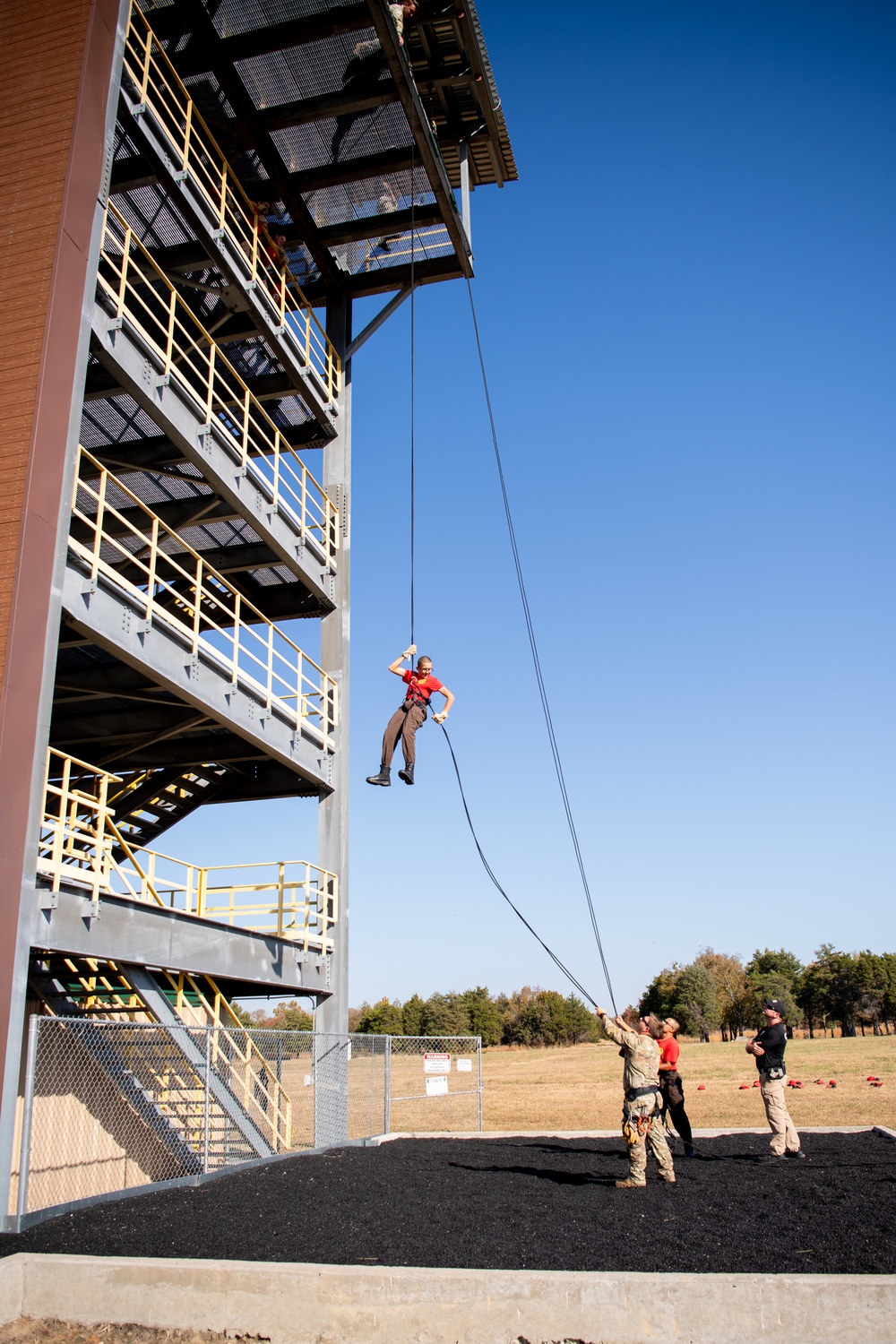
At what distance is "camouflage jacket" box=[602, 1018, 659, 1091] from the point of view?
34.1ft

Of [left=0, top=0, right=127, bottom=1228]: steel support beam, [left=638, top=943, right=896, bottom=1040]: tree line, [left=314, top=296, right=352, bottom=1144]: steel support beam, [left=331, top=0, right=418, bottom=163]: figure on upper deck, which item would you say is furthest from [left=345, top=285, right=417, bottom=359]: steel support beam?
[left=638, top=943, right=896, bottom=1040]: tree line

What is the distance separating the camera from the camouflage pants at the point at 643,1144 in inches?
406

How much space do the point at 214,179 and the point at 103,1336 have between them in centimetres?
2022

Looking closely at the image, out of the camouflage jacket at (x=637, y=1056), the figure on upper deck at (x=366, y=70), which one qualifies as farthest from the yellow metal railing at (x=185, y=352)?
the camouflage jacket at (x=637, y=1056)

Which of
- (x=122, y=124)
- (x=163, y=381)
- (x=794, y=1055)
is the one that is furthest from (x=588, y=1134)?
(x=794, y=1055)

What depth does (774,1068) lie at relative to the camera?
12.1 m

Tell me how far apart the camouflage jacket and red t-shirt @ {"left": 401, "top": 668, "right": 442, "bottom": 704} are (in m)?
5.24

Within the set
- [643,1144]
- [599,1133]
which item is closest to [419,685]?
[643,1144]

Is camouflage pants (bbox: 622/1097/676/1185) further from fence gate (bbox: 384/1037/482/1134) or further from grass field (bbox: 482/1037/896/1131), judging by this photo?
grass field (bbox: 482/1037/896/1131)

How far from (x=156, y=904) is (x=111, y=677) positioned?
3.80 m

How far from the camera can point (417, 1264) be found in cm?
724

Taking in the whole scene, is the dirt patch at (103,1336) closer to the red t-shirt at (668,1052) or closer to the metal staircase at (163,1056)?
the metal staircase at (163,1056)

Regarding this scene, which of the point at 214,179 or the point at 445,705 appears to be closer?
the point at 445,705

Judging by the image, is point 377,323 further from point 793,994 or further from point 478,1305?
point 793,994
